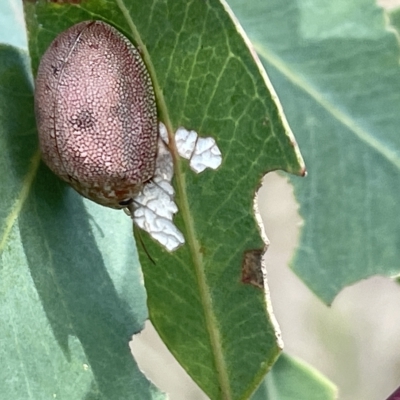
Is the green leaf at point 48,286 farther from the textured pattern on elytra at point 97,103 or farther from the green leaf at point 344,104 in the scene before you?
the green leaf at point 344,104

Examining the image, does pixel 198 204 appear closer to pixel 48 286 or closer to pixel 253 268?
pixel 253 268

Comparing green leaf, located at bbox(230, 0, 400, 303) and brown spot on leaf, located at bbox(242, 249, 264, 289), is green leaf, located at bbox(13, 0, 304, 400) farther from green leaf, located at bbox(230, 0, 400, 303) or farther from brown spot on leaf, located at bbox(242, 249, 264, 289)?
green leaf, located at bbox(230, 0, 400, 303)

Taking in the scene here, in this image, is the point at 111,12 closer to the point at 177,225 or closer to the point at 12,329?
the point at 177,225

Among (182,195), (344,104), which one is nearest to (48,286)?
(182,195)

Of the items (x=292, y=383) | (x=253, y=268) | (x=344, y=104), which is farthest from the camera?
(x=292, y=383)

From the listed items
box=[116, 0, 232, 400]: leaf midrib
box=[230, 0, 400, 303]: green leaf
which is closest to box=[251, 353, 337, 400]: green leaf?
box=[230, 0, 400, 303]: green leaf

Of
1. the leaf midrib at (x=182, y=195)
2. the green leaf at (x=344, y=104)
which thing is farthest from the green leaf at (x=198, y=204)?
the green leaf at (x=344, y=104)

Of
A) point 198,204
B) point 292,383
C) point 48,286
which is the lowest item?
point 292,383
